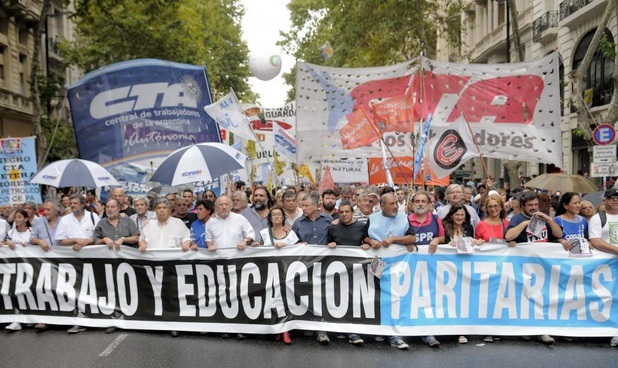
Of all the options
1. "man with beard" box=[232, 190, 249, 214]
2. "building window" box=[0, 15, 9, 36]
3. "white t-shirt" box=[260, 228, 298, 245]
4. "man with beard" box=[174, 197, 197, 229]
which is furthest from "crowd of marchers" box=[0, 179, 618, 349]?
"building window" box=[0, 15, 9, 36]

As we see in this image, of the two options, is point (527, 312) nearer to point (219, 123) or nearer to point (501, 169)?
point (219, 123)

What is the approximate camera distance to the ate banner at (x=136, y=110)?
10.9 m

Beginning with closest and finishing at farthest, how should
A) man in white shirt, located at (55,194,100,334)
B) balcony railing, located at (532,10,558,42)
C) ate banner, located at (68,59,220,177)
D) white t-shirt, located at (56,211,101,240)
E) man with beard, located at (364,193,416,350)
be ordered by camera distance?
man with beard, located at (364,193,416,350), man in white shirt, located at (55,194,100,334), white t-shirt, located at (56,211,101,240), ate banner, located at (68,59,220,177), balcony railing, located at (532,10,558,42)

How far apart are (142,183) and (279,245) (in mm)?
11102

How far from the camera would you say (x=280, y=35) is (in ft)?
166

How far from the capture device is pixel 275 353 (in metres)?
6.45

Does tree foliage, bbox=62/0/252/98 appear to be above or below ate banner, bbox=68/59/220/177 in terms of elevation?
above

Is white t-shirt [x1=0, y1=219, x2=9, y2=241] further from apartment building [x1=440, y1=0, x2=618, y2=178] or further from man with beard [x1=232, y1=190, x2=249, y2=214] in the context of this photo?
apartment building [x1=440, y1=0, x2=618, y2=178]

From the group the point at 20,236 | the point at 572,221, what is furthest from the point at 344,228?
the point at 20,236

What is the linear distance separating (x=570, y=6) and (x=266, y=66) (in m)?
14.3

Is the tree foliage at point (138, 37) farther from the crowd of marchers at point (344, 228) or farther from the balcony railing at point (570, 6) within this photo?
the crowd of marchers at point (344, 228)

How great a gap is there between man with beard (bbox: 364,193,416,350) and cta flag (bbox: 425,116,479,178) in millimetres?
2216

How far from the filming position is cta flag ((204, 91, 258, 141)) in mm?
11453

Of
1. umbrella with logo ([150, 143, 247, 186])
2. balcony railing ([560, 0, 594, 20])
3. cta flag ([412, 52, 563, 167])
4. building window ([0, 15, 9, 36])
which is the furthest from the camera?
building window ([0, 15, 9, 36])
